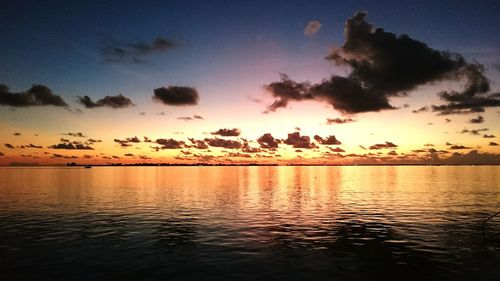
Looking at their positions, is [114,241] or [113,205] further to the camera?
[113,205]

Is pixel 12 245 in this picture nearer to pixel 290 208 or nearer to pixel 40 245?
pixel 40 245

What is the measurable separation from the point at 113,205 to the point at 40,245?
36491mm

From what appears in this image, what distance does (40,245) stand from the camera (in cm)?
4047

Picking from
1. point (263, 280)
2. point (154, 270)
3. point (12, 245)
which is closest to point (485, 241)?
point (263, 280)

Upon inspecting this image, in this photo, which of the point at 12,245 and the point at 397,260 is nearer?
the point at 397,260

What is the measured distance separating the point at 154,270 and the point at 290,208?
4436cm

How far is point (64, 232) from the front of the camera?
157ft

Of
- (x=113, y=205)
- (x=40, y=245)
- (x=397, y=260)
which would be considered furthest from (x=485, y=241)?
(x=113, y=205)

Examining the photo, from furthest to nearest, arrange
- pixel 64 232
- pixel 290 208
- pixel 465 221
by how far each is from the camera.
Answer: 1. pixel 290 208
2. pixel 465 221
3. pixel 64 232

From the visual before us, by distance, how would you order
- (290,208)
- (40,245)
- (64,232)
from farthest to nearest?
(290,208) → (64,232) → (40,245)

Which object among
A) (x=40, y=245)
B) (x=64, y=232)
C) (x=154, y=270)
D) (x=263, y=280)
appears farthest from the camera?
(x=64, y=232)

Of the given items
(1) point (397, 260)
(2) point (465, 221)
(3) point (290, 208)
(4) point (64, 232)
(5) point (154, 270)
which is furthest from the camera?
(3) point (290, 208)

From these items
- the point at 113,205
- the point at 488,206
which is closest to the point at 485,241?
the point at 488,206

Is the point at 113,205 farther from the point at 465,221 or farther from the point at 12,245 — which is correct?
the point at 465,221
